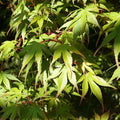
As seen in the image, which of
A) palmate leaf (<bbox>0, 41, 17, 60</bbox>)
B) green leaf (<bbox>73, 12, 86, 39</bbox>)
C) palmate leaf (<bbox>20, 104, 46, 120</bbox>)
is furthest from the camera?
palmate leaf (<bbox>0, 41, 17, 60</bbox>)

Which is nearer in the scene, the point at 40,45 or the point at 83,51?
the point at 40,45

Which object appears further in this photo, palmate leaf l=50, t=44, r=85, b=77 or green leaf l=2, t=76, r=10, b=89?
green leaf l=2, t=76, r=10, b=89

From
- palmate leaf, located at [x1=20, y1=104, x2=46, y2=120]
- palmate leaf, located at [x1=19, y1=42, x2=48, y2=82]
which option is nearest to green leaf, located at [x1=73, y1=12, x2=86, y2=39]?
palmate leaf, located at [x1=19, y1=42, x2=48, y2=82]

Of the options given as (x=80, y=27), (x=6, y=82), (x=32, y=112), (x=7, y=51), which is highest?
(x=80, y=27)

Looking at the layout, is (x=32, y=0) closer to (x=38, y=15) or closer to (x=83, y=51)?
(x=38, y=15)

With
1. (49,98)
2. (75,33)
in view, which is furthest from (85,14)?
(49,98)

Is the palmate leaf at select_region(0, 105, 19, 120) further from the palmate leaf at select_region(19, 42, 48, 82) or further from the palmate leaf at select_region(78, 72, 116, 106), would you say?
the palmate leaf at select_region(78, 72, 116, 106)

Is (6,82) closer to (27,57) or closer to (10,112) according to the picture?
(10,112)

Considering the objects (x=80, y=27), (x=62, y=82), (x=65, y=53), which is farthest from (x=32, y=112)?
(x=80, y=27)

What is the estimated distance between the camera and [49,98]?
3.91 ft

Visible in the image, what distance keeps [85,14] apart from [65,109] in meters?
0.65

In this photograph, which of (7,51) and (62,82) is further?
(7,51)

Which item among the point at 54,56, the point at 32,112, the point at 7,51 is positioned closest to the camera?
the point at 54,56

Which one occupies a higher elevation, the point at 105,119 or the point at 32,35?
the point at 32,35
